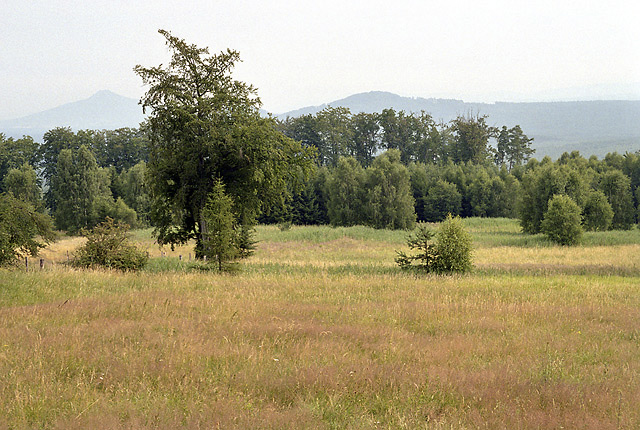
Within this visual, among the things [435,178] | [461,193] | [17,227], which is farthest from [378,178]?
[17,227]

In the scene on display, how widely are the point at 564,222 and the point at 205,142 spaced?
37144 millimetres

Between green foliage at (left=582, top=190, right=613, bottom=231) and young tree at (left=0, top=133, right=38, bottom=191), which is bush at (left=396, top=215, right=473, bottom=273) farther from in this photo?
young tree at (left=0, top=133, right=38, bottom=191)

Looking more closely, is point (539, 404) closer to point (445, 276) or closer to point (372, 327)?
point (372, 327)

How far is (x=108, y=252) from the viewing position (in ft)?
66.8

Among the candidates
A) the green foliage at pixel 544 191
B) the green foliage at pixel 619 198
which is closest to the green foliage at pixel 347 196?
the green foliage at pixel 544 191

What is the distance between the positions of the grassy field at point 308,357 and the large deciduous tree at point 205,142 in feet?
31.7

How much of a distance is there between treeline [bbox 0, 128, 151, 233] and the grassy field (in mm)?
52583

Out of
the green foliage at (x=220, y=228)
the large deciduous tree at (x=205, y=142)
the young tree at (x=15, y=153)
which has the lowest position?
the green foliage at (x=220, y=228)

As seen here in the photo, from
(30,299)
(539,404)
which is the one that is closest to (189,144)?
(30,299)

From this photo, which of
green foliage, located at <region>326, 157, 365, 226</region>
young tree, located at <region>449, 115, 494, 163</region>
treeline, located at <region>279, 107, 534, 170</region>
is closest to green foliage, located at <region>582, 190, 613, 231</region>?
green foliage, located at <region>326, 157, 365, 226</region>

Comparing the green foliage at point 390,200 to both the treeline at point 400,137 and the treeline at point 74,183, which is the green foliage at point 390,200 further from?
the treeline at point 400,137

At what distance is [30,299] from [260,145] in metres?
13.7

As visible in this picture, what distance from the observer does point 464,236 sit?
21766 mm

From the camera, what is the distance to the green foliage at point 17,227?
1811cm
